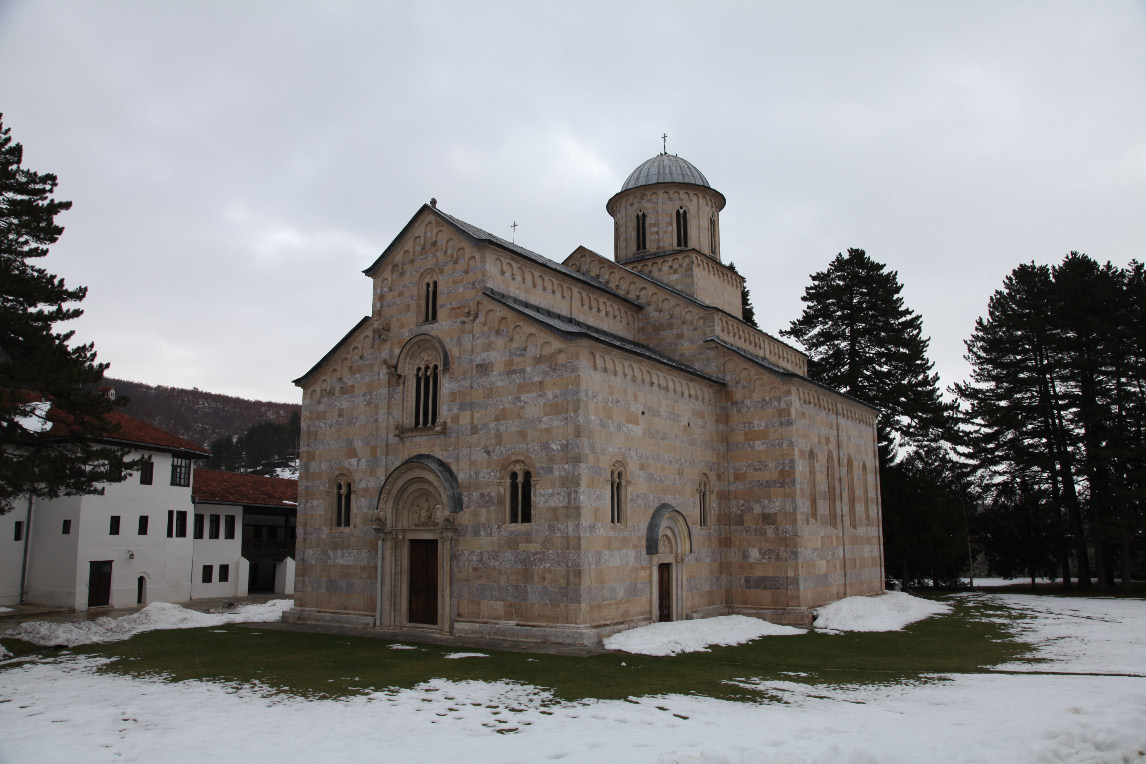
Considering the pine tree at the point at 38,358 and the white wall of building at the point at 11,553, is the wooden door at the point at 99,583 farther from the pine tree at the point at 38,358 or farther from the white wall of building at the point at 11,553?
the pine tree at the point at 38,358

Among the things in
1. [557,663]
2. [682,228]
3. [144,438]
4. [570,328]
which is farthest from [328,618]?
[682,228]

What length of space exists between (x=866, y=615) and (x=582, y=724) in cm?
1518

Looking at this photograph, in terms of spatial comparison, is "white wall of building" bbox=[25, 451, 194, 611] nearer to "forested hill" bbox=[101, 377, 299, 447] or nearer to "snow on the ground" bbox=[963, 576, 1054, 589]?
"snow on the ground" bbox=[963, 576, 1054, 589]

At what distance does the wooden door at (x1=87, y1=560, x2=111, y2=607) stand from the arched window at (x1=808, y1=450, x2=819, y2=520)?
93.3 feet

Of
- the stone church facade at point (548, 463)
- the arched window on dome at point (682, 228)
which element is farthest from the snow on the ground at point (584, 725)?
the arched window on dome at point (682, 228)

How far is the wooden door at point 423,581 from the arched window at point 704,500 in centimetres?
791

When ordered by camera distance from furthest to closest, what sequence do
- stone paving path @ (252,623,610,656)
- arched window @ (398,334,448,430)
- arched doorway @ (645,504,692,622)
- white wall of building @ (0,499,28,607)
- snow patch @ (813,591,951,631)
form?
white wall of building @ (0,499,28,607)
snow patch @ (813,591,951,631)
arched window @ (398,334,448,430)
arched doorway @ (645,504,692,622)
stone paving path @ (252,623,610,656)

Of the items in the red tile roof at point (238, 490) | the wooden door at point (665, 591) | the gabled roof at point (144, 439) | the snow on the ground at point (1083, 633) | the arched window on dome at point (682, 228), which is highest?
the arched window on dome at point (682, 228)

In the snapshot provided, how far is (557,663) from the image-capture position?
16281mm

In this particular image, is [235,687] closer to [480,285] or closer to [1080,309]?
[480,285]

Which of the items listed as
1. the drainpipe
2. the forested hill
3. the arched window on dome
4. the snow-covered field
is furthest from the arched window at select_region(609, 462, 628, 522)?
the forested hill

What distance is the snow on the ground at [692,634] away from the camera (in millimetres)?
18188

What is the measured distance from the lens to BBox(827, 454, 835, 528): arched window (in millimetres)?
26312

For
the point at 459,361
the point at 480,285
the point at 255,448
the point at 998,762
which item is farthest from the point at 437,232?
the point at 255,448
